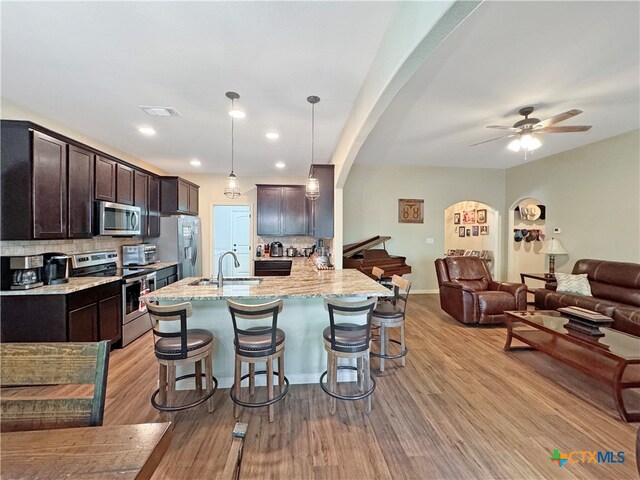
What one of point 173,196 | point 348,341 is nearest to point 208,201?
point 173,196

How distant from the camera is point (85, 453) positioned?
2.71 ft

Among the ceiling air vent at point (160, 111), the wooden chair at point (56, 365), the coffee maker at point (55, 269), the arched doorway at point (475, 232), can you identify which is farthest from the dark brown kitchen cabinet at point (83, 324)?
the arched doorway at point (475, 232)

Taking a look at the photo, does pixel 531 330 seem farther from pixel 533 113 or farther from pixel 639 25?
pixel 639 25

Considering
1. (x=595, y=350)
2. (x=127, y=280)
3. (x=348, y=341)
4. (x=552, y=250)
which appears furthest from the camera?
(x=552, y=250)

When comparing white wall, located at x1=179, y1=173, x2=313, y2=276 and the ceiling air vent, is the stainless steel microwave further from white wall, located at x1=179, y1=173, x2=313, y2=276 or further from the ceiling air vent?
white wall, located at x1=179, y1=173, x2=313, y2=276

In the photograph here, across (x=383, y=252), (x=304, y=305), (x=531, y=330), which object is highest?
(x=383, y=252)

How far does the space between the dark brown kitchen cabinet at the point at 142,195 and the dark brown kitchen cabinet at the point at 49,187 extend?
1.37 metres

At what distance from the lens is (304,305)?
2711 mm

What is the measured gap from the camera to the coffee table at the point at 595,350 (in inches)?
85.5

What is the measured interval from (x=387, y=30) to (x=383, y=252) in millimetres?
4356

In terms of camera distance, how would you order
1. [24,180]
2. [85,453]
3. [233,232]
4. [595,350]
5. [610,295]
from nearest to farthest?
[85,453], [595,350], [24,180], [610,295], [233,232]

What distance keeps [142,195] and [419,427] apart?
4.95 meters

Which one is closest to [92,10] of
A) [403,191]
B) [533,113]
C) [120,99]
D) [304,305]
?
[120,99]

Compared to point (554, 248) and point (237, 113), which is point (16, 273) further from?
point (554, 248)
